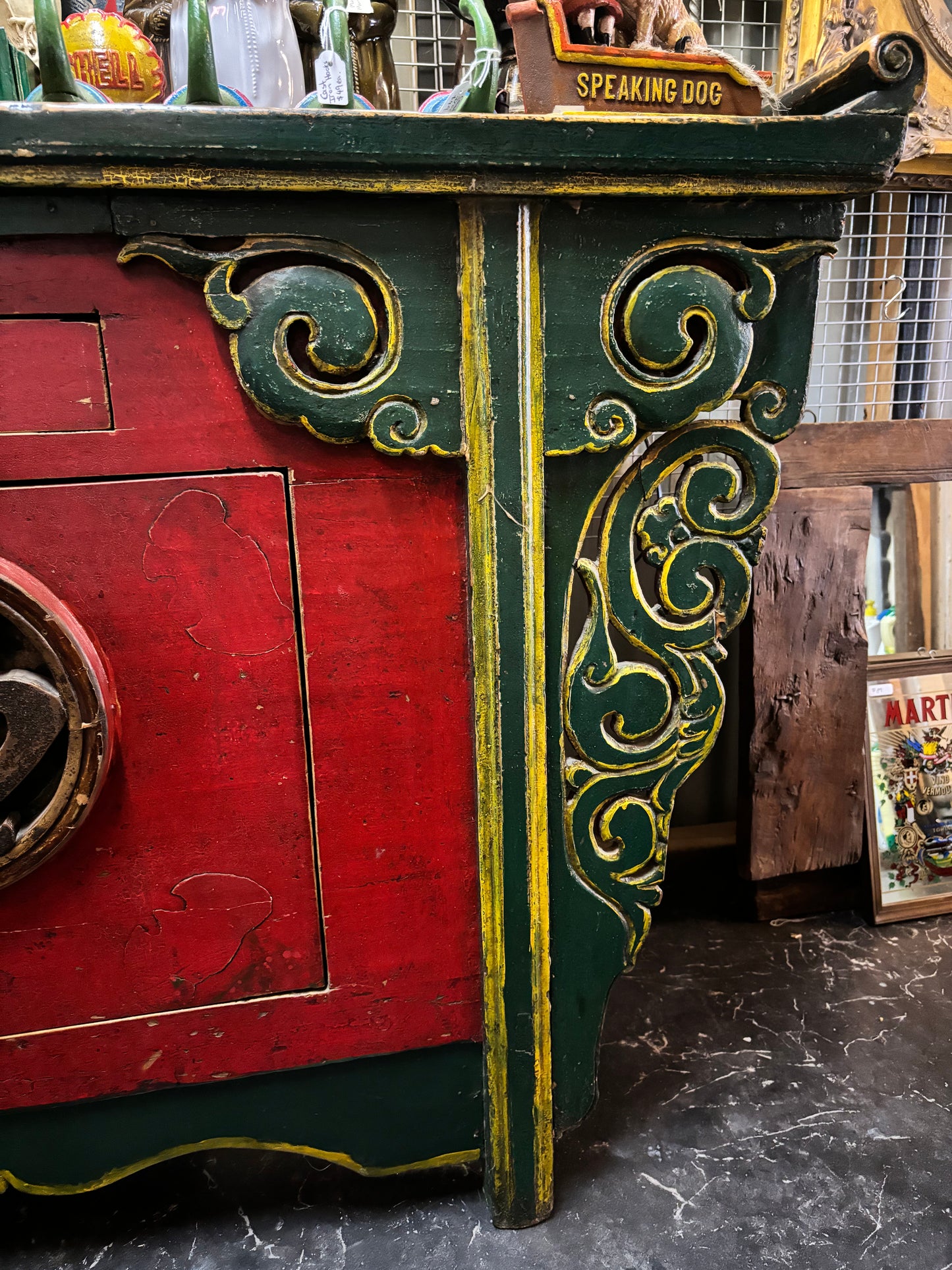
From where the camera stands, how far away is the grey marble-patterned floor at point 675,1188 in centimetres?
100

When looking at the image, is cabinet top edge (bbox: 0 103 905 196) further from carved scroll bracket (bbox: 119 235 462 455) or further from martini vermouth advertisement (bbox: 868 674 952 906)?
Result: martini vermouth advertisement (bbox: 868 674 952 906)

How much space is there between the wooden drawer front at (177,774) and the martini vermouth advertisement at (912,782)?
4.00 feet

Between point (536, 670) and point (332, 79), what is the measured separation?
2.10 feet

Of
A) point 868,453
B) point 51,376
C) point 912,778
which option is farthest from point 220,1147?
point 868,453

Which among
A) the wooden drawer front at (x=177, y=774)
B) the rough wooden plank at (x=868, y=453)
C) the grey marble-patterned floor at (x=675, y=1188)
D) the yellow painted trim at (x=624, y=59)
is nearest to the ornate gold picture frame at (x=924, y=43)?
the rough wooden plank at (x=868, y=453)

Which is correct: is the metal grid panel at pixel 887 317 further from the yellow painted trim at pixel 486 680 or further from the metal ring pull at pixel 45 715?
the metal ring pull at pixel 45 715

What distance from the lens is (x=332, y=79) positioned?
0.84 metres

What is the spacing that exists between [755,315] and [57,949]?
1.02m

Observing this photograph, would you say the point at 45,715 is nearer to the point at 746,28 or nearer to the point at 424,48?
the point at 424,48

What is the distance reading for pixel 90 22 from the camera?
894mm

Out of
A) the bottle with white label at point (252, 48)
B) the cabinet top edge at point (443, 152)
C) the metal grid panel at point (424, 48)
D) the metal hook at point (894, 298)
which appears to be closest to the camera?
the cabinet top edge at point (443, 152)

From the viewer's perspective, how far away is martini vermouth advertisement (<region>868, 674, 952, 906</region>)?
1.67 meters

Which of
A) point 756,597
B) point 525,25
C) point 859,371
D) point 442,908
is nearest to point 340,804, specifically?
point 442,908

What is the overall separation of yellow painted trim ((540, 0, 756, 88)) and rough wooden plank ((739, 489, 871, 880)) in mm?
829
